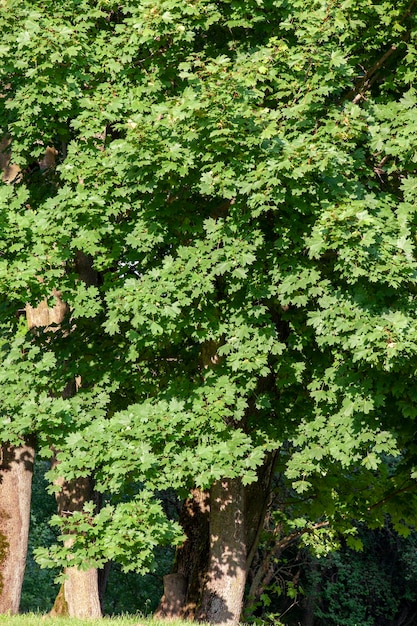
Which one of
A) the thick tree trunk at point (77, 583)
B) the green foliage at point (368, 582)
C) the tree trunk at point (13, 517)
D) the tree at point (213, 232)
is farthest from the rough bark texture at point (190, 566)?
the green foliage at point (368, 582)

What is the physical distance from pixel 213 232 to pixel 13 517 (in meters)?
6.32

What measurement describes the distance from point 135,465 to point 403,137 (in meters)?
5.10

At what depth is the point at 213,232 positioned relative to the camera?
1055cm

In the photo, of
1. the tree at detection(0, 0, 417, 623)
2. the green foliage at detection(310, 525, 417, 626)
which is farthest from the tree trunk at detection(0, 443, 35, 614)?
the green foliage at detection(310, 525, 417, 626)

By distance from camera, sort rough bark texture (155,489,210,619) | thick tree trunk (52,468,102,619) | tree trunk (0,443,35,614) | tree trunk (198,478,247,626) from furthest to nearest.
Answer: rough bark texture (155,489,210,619) < tree trunk (0,443,35,614) < thick tree trunk (52,468,102,619) < tree trunk (198,478,247,626)

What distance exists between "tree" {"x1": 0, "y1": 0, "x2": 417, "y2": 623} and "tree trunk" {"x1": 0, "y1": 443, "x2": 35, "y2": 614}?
2684mm

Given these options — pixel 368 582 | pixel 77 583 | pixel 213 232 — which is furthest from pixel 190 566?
pixel 368 582

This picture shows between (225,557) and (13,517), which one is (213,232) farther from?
(13,517)

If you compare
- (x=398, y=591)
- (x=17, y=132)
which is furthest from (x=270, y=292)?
(x=398, y=591)

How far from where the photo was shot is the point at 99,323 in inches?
497

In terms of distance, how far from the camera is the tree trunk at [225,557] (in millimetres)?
12562

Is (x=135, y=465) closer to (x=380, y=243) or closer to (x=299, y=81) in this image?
(x=380, y=243)

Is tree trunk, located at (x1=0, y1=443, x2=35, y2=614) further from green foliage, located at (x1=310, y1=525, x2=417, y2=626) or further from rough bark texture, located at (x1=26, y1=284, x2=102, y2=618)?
green foliage, located at (x1=310, y1=525, x2=417, y2=626)

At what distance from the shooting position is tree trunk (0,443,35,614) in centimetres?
1355
